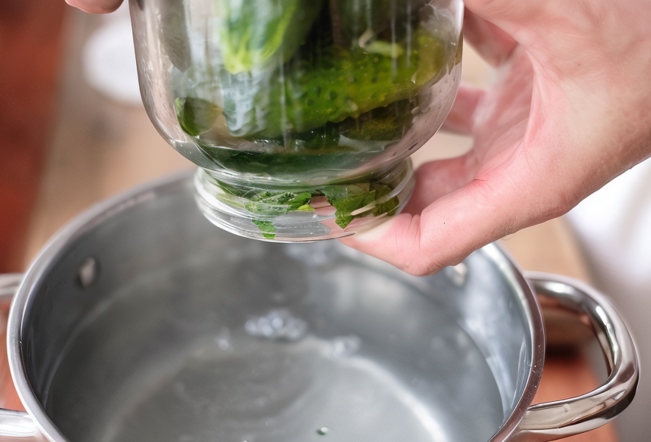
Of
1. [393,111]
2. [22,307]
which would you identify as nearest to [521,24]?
[393,111]

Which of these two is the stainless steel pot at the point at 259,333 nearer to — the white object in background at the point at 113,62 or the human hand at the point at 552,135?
the human hand at the point at 552,135

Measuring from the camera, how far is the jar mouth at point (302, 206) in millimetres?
306

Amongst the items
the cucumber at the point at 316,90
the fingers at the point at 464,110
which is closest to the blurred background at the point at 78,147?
the fingers at the point at 464,110

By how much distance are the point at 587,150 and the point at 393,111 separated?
0.09 m

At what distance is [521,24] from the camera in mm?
264

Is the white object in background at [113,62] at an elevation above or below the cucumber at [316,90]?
below

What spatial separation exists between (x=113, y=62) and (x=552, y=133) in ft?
1.99

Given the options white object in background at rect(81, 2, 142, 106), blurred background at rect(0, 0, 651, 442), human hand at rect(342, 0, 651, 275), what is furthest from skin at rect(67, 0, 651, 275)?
white object in background at rect(81, 2, 142, 106)

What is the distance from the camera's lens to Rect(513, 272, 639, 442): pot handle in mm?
300

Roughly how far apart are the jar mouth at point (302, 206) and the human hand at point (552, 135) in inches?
0.8

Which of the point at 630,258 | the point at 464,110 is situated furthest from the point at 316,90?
the point at 630,258

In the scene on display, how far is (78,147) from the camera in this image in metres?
0.67

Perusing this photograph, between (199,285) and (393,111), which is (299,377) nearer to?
(199,285)

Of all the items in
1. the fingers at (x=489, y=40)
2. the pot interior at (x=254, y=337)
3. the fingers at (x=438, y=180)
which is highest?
the fingers at (x=489, y=40)
